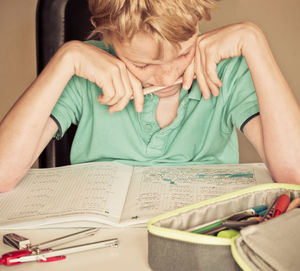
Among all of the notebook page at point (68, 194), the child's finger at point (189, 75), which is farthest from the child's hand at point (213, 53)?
the notebook page at point (68, 194)

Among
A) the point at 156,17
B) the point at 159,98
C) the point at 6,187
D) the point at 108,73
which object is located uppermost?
the point at 156,17

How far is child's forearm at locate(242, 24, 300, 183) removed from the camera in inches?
40.2

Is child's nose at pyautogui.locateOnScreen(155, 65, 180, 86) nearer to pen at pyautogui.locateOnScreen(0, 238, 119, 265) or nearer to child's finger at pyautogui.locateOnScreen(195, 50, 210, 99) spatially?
child's finger at pyautogui.locateOnScreen(195, 50, 210, 99)

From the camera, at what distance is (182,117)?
1.25 metres

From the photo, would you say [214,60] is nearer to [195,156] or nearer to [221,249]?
[195,156]

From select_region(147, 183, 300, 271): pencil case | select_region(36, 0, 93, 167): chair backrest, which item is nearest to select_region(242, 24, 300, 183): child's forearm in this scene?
select_region(147, 183, 300, 271): pencil case

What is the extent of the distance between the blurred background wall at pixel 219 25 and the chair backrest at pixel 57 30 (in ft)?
1.65

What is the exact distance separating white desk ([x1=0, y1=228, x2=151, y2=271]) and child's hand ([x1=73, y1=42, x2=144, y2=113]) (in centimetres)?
42

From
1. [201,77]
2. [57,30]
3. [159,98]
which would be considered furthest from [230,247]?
[57,30]

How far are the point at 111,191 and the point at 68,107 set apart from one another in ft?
1.34

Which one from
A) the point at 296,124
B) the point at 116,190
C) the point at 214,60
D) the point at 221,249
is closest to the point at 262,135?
the point at 296,124

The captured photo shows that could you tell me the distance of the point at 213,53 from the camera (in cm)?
110

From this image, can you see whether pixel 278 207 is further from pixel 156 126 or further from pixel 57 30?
pixel 57 30

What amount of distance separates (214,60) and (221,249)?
606 millimetres
